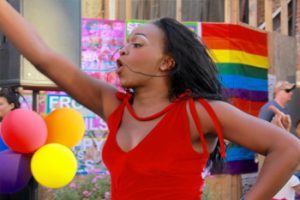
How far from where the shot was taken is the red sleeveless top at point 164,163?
154 cm

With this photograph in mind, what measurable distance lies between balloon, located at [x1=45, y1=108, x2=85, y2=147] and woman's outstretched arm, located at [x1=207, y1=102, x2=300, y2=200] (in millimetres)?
1301

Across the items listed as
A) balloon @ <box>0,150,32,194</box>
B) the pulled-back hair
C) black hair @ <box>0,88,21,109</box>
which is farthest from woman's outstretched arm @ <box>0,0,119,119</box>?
black hair @ <box>0,88,21,109</box>

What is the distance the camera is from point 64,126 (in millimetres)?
2777

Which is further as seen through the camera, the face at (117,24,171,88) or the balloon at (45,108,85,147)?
the balloon at (45,108,85,147)

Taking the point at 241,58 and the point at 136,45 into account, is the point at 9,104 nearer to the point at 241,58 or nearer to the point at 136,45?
the point at 136,45

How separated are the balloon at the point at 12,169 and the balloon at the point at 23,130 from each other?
7 centimetres

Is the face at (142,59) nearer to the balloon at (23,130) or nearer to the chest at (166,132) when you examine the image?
the chest at (166,132)

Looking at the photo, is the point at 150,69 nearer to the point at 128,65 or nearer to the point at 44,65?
the point at 128,65

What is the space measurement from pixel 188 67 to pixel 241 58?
566 centimetres

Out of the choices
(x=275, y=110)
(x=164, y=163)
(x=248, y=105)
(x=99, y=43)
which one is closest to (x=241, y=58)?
(x=248, y=105)

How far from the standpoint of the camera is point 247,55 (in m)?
7.37

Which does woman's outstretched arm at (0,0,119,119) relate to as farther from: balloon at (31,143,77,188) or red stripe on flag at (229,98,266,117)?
red stripe on flag at (229,98,266,117)

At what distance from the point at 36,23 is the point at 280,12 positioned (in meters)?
5.49

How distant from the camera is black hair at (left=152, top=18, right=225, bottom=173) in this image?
67.4 inches
